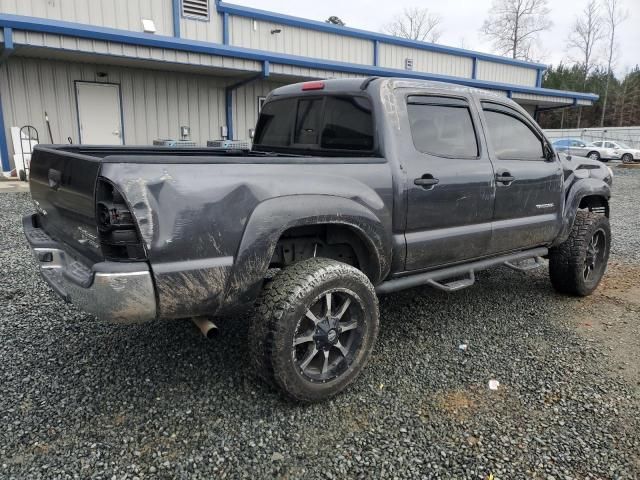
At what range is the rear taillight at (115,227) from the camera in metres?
2.30

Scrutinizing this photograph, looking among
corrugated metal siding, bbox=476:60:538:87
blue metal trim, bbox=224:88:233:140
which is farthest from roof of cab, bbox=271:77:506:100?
corrugated metal siding, bbox=476:60:538:87

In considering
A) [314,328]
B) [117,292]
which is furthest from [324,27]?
[117,292]

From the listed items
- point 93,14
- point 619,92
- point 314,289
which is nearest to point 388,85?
point 314,289

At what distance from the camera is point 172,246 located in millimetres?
2369

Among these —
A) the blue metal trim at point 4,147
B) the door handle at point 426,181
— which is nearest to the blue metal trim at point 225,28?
the blue metal trim at point 4,147

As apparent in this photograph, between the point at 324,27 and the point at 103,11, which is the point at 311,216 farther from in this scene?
the point at 324,27

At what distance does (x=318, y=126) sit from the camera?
12.6 feet

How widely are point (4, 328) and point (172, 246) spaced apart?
2.25 metres

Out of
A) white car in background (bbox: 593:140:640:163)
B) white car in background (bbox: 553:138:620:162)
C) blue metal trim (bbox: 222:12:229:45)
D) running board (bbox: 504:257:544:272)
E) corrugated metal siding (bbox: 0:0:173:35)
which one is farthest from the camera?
white car in background (bbox: 593:140:640:163)

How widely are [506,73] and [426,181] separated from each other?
77.2ft

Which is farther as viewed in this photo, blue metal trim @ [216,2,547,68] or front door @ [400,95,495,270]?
blue metal trim @ [216,2,547,68]

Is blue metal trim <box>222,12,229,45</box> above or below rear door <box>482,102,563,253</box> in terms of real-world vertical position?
above

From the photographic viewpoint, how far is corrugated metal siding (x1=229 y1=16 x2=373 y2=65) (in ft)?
49.8

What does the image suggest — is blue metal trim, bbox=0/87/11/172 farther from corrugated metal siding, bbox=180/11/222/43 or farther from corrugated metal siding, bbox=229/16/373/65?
corrugated metal siding, bbox=229/16/373/65
